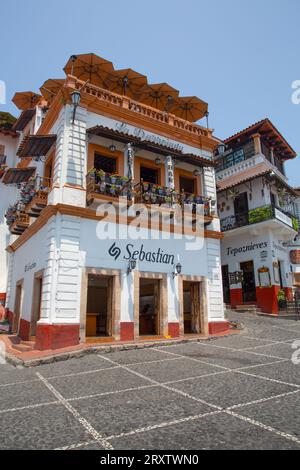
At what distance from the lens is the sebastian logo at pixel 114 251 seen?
12664 mm

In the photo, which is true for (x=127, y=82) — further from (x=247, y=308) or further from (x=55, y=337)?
(x=247, y=308)

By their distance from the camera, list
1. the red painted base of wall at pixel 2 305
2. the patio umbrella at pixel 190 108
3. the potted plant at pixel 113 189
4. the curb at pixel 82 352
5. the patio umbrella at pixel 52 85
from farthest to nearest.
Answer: the red painted base of wall at pixel 2 305 → the patio umbrella at pixel 190 108 → the patio umbrella at pixel 52 85 → the potted plant at pixel 113 189 → the curb at pixel 82 352

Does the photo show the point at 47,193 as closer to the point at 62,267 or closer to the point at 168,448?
the point at 62,267

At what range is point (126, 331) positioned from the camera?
12383 millimetres

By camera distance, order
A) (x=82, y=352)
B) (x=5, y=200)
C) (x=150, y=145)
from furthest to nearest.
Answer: (x=5, y=200) → (x=150, y=145) → (x=82, y=352)

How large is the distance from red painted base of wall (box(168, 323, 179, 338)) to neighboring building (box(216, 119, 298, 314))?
9420 mm

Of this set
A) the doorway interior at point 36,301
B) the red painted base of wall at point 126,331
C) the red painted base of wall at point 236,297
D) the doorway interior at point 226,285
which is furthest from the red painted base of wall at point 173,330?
the doorway interior at point 226,285

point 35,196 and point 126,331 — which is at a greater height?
point 35,196

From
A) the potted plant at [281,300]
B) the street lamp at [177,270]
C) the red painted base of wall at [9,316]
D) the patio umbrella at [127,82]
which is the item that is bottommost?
the red painted base of wall at [9,316]

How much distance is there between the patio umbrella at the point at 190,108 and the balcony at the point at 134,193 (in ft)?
20.7

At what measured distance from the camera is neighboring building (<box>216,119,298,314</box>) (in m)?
21.5

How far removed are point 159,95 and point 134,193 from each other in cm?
784

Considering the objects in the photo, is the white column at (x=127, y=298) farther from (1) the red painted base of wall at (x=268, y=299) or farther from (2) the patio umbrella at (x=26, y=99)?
(2) the patio umbrella at (x=26, y=99)

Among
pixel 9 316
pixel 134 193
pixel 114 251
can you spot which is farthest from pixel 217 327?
pixel 9 316
